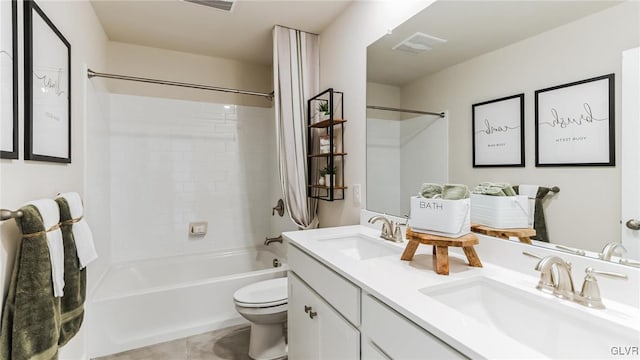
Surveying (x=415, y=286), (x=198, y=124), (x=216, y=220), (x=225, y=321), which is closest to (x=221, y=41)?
(x=198, y=124)

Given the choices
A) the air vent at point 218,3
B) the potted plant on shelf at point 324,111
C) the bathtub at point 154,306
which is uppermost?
the air vent at point 218,3

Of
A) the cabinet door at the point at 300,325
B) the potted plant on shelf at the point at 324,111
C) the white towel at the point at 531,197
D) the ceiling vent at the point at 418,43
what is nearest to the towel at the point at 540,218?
the white towel at the point at 531,197

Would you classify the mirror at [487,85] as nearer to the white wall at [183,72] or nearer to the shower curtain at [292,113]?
the shower curtain at [292,113]

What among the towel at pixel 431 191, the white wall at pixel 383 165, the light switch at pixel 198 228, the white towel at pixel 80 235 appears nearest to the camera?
the towel at pixel 431 191

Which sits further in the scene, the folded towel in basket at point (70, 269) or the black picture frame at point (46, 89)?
the folded towel in basket at point (70, 269)

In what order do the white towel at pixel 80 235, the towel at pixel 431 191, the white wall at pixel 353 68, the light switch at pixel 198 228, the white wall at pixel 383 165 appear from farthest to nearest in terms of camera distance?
1. the light switch at pixel 198 228
2. the white wall at pixel 353 68
3. the white wall at pixel 383 165
4. the white towel at pixel 80 235
5. the towel at pixel 431 191

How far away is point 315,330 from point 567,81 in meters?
1.28

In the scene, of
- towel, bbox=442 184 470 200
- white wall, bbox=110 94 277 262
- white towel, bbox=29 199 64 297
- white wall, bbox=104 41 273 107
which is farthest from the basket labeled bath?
white wall, bbox=104 41 273 107

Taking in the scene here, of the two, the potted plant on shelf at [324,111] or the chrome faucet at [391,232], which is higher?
the potted plant on shelf at [324,111]

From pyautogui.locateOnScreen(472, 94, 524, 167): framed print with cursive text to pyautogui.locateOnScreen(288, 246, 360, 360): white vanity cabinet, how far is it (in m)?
0.74

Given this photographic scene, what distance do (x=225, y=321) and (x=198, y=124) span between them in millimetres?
1814

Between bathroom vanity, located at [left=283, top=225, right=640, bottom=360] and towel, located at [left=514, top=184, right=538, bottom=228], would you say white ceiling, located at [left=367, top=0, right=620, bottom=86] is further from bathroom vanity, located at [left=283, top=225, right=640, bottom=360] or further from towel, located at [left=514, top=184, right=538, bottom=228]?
bathroom vanity, located at [left=283, top=225, right=640, bottom=360]

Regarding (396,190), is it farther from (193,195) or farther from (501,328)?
(193,195)

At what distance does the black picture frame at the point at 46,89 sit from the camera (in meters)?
1.12
